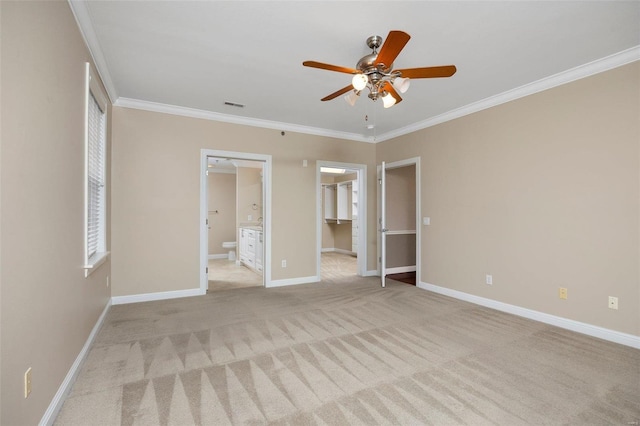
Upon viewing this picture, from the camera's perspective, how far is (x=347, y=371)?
2316mm

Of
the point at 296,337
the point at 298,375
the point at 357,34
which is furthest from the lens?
the point at 296,337

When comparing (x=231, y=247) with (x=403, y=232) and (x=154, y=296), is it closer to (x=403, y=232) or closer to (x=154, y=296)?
(x=154, y=296)

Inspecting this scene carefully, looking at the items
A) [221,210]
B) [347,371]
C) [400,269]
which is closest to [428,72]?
[347,371]

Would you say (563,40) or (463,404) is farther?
(563,40)

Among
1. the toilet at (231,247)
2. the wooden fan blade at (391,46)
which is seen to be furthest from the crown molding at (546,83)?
the toilet at (231,247)

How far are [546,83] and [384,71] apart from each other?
2.21 metres

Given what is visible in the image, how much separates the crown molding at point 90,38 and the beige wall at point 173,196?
83 centimetres

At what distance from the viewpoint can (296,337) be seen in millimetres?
2951

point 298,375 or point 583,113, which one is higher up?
point 583,113

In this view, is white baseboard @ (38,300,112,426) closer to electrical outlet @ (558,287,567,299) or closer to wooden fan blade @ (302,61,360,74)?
wooden fan blade @ (302,61,360,74)

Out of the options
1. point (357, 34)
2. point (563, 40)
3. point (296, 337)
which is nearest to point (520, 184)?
point (563, 40)

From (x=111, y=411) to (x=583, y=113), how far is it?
471 centimetres

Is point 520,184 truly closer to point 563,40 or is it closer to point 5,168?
point 563,40

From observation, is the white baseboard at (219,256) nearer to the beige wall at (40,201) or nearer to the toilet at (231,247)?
the toilet at (231,247)
